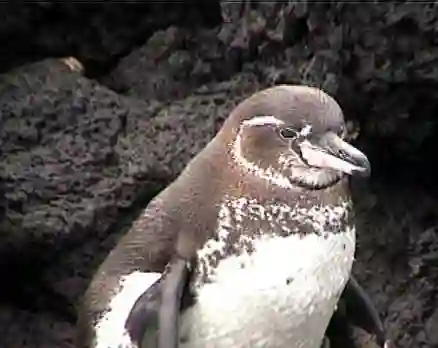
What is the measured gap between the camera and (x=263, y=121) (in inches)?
48.5

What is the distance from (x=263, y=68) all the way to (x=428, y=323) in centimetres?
61

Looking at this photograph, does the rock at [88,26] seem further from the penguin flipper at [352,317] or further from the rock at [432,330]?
→ the penguin flipper at [352,317]

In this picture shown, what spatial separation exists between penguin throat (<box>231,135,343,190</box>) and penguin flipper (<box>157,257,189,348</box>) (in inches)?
6.1

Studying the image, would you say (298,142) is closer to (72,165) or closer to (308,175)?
(308,175)

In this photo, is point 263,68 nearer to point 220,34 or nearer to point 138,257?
point 220,34

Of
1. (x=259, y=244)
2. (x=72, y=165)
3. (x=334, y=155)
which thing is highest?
(x=334, y=155)

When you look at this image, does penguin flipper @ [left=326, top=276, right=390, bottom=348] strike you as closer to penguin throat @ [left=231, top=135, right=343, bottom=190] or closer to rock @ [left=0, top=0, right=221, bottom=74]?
penguin throat @ [left=231, top=135, right=343, bottom=190]

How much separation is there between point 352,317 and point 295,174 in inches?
11.3

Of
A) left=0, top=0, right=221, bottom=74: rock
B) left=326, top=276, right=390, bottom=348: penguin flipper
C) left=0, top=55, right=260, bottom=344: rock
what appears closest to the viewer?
left=326, top=276, right=390, bottom=348: penguin flipper

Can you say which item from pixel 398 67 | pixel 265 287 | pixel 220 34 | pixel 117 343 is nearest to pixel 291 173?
pixel 265 287

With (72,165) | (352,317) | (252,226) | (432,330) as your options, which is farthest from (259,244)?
(432,330)

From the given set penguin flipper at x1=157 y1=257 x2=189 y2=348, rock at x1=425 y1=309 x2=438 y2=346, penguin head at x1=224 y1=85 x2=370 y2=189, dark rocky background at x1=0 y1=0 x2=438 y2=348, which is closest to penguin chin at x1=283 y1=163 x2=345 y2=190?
penguin head at x1=224 y1=85 x2=370 y2=189

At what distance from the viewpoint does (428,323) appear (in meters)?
1.95

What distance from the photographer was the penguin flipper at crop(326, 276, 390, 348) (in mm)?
1386
